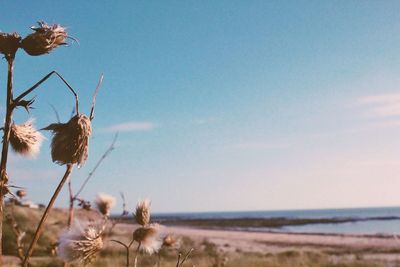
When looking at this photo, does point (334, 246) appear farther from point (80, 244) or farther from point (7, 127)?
point (7, 127)

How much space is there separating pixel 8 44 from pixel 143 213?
2.85ft

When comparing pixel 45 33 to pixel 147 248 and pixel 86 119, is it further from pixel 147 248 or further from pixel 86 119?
pixel 147 248

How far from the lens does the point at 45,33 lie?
1.30 meters

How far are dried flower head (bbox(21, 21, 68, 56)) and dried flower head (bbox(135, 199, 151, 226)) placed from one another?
0.80 metres

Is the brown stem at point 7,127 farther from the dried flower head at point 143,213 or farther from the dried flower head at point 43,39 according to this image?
the dried flower head at point 143,213

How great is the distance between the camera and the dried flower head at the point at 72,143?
1.27 m

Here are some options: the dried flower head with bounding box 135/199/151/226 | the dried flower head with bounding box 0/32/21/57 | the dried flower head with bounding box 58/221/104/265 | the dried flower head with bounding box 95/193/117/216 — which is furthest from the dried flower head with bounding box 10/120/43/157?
the dried flower head with bounding box 95/193/117/216

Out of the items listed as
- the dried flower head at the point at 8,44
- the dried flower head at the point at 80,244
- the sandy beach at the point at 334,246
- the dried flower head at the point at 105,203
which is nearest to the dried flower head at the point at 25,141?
the dried flower head at the point at 80,244

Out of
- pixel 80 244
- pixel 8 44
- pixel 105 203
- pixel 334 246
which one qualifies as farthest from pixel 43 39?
pixel 334 246

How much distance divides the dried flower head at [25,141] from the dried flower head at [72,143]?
0.91ft

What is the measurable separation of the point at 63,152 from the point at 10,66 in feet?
0.78

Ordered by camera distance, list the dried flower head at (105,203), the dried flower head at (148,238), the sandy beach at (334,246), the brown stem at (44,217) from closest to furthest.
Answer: the brown stem at (44,217) < the dried flower head at (148,238) < the dried flower head at (105,203) < the sandy beach at (334,246)

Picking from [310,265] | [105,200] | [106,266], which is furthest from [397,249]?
[105,200]

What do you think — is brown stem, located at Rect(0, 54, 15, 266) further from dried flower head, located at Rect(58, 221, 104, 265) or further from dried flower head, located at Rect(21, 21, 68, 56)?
dried flower head, located at Rect(58, 221, 104, 265)
